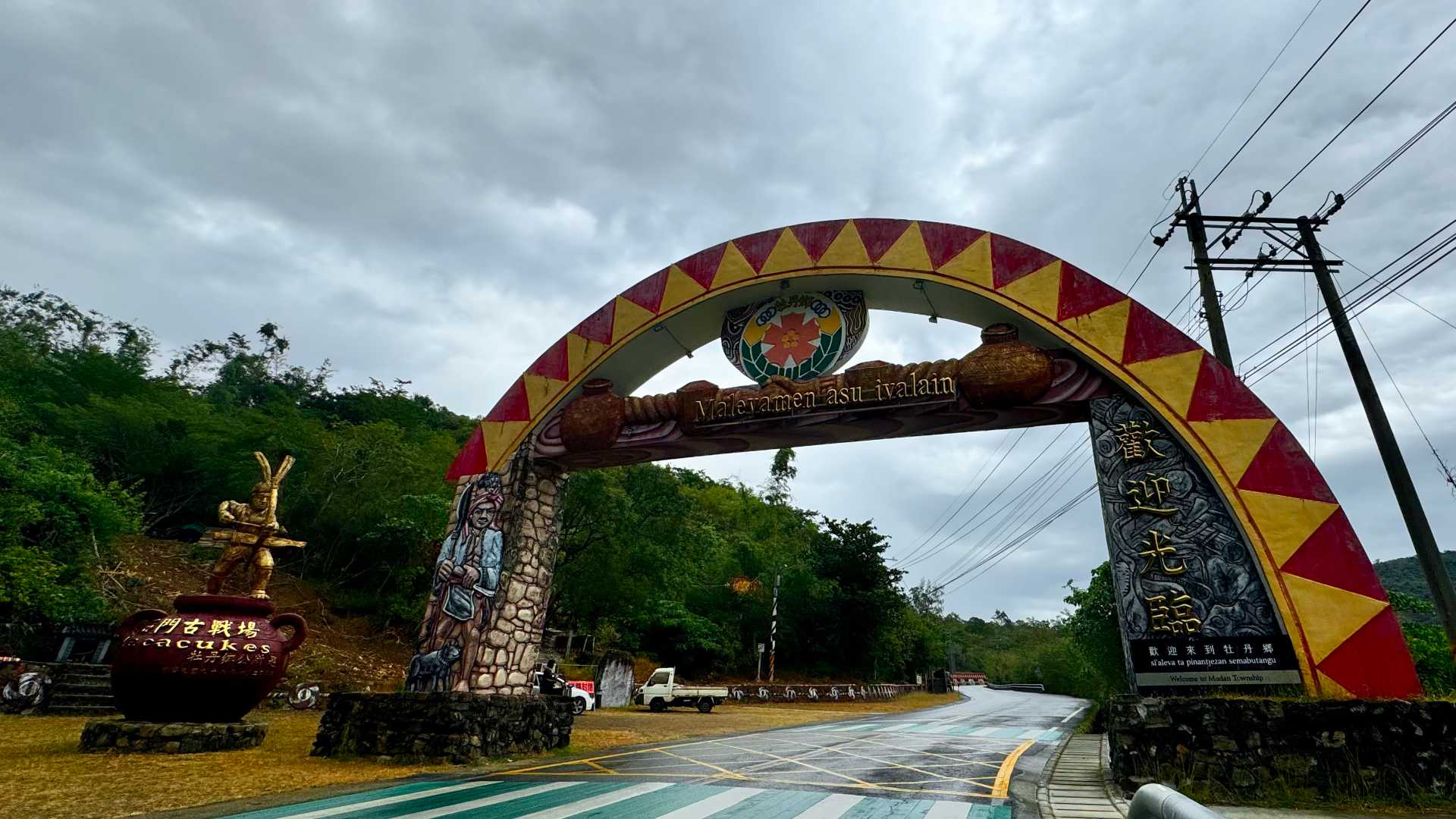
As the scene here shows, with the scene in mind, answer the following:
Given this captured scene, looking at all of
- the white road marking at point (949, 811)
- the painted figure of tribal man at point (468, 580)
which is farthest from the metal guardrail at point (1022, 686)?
the white road marking at point (949, 811)

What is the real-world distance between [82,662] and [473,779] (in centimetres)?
1313

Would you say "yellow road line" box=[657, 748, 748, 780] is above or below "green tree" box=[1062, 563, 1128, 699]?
below

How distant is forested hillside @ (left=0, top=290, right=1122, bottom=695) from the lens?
16.6 meters

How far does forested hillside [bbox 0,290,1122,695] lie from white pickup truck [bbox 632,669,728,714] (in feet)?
8.46

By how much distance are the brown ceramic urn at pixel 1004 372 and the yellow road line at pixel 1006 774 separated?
4.30m

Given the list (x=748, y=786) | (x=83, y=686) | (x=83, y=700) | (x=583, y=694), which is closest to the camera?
(x=748, y=786)

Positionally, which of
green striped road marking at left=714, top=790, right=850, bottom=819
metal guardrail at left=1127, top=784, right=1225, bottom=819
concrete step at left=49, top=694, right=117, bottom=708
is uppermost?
metal guardrail at left=1127, top=784, right=1225, bottom=819

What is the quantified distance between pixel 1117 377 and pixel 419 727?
31.5 ft

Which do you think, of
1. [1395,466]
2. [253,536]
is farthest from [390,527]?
[1395,466]

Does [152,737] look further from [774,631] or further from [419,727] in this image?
[774,631]

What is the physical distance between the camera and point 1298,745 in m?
5.86

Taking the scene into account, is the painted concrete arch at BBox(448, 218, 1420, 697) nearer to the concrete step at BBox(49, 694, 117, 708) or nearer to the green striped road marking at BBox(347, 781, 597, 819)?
the green striped road marking at BBox(347, 781, 597, 819)

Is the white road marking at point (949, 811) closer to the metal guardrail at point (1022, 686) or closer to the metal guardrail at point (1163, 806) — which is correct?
the metal guardrail at point (1163, 806)

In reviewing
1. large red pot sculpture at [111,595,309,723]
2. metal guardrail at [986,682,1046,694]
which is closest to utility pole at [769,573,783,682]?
large red pot sculpture at [111,595,309,723]
